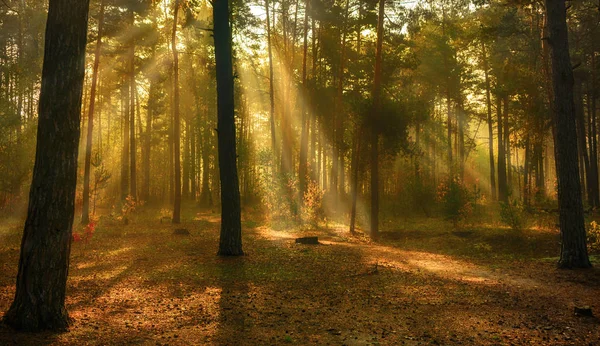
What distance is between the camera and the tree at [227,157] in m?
11.8

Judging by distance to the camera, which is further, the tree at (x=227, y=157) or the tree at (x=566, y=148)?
the tree at (x=227, y=157)

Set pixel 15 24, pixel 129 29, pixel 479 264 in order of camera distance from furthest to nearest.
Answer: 1. pixel 15 24
2. pixel 129 29
3. pixel 479 264

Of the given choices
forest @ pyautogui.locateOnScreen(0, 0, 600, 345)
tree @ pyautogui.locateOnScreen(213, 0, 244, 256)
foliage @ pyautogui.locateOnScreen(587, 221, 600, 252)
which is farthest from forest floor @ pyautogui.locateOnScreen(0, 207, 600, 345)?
foliage @ pyautogui.locateOnScreen(587, 221, 600, 252)

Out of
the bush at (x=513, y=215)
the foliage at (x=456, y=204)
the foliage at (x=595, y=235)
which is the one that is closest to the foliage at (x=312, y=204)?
the foliage at (x=456, y=204)

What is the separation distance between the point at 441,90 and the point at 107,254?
29.0m

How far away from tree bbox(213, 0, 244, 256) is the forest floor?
60cm

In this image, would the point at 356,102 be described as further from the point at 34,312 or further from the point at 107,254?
the point at 34,312

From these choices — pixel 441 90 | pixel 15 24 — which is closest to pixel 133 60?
pixel 15 24

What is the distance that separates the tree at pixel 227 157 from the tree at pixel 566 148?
8532mm

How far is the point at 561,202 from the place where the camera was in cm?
1088

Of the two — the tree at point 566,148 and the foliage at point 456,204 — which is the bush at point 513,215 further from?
the tree at point 566,148

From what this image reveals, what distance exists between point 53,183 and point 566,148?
1131 cm

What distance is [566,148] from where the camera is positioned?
10703 millimetres

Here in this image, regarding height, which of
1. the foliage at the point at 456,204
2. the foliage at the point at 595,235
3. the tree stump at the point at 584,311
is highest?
the foliage at the point at 456,204
